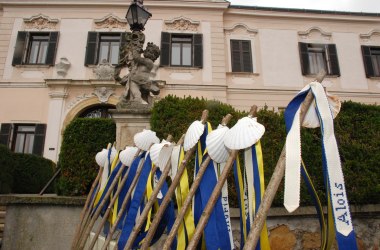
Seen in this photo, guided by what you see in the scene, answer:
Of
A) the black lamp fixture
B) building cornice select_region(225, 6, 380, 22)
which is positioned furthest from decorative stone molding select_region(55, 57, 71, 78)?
the black lamp fixture

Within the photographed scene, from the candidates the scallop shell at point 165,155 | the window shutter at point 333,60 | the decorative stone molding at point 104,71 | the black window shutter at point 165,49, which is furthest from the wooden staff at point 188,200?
the window shutter at point 333,60

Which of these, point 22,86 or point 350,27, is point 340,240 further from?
point 350,27

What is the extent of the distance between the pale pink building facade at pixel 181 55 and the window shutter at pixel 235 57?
43 millimetres

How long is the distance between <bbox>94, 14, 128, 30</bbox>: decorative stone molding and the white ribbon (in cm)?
1223

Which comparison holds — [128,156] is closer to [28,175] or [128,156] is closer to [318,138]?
[318,138]

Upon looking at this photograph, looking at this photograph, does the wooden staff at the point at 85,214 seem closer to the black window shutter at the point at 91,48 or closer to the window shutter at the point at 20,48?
the black window shutter at the point at 91,48

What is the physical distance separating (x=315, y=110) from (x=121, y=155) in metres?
2.18

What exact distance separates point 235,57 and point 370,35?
245 inches

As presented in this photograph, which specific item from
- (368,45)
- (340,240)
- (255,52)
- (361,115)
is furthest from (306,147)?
(368,45)

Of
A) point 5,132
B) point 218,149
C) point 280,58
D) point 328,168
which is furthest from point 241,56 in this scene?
point 328,168

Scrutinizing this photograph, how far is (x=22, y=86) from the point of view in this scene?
11.7m

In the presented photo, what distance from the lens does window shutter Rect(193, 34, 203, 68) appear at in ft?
40.3

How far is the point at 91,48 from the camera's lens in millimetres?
12250

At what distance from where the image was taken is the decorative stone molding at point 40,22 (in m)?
12.6
